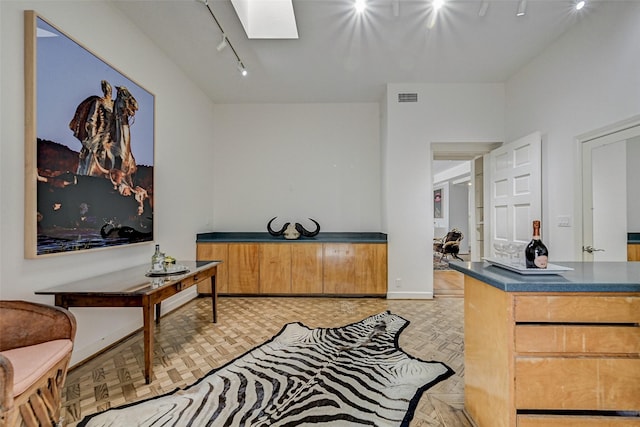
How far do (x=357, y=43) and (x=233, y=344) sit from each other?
3612 mm

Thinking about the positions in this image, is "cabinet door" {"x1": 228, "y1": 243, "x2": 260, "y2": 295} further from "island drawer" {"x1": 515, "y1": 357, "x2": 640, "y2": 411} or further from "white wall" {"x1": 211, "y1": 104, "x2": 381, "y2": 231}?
"island drawer" {"x1": 515, "y1": 357, "x2": 640, "y2": 411}

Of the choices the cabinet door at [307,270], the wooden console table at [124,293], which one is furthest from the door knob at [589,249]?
the wooden console table at [124,293]

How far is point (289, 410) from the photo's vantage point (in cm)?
181

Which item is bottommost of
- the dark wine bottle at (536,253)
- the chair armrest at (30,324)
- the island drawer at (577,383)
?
the island drawer at (577,383)

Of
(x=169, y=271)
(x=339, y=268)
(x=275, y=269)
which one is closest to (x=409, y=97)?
(x=339, y=268)

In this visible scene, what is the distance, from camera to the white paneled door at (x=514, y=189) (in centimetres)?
343

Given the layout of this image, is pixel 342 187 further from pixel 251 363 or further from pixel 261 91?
pixel 251 363

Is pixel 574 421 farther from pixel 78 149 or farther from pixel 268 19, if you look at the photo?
pixel 268 19

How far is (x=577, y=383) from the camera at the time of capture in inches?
52.7

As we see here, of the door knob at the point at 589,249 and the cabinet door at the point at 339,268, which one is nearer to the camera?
the door knob at the point at 589,249

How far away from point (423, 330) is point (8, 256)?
11.9 feet

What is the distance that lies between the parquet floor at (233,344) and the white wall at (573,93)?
1.78m

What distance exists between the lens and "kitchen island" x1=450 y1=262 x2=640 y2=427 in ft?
4.34

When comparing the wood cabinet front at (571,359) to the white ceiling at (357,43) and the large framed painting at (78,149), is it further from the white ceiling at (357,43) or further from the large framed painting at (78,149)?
the large framed painting at (78,149)
